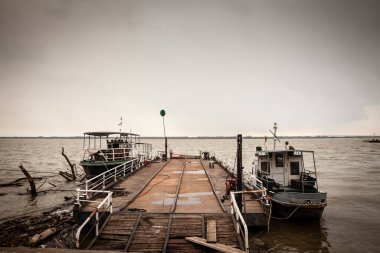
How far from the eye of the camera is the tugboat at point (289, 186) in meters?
14.2

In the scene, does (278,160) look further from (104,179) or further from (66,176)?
(66,176)

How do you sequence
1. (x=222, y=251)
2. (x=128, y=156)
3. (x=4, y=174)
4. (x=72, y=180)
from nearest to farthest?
1. (x=222, y=251)
2. (x=128, y=156)
3. (x=72, y=180)
4. (x=4, y=174)

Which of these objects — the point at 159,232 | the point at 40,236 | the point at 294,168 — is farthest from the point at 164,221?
the point at 294,168

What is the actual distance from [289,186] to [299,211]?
329cm

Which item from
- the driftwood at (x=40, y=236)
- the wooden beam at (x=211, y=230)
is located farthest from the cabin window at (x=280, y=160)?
the driftwood at (x=40, y=236)

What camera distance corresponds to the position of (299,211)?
14.5m

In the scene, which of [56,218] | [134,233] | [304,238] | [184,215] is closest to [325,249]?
[304,238]

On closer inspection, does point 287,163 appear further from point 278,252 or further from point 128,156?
point 128,156

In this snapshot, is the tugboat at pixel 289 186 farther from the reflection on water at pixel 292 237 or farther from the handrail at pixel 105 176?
the handrail at pixel 105 176

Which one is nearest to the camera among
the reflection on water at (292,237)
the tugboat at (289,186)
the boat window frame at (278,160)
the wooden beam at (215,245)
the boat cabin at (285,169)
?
the wooden beam at (215,245)

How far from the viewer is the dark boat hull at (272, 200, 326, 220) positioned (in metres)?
14.3

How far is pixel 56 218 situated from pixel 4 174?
28.2 m

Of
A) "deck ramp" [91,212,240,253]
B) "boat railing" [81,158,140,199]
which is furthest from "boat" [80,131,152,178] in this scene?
"deck ramp" [91,212,240,253]

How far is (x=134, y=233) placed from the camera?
29.4ft
